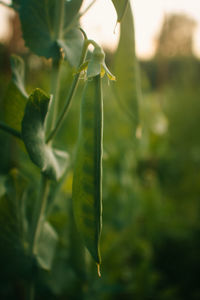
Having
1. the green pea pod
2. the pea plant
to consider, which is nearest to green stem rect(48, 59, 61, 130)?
the pea plant

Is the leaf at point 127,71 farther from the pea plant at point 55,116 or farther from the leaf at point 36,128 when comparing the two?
the leaf at point 36,128

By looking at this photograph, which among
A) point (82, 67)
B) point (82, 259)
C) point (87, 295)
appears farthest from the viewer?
point (87, 295)

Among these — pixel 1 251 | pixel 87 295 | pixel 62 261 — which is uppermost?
pixel 1 251

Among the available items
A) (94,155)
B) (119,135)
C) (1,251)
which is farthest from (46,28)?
(119,135)

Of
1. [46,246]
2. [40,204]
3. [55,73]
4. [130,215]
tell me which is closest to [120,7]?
[55,73]

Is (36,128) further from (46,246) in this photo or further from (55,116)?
(46,246)

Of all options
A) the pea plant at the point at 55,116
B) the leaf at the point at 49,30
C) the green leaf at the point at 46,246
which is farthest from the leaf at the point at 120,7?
the green leaf at the point at 46,246

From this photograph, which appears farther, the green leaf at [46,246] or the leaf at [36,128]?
the green leaf at [46,246]

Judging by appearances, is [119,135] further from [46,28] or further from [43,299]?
[46,28]

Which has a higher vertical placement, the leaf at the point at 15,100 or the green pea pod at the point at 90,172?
the leaf at the point at 15,100
